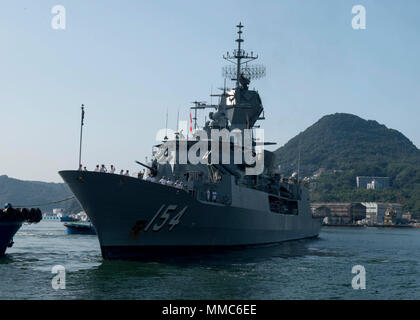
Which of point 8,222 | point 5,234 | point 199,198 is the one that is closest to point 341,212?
point 199,198

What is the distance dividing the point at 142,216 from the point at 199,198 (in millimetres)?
4212

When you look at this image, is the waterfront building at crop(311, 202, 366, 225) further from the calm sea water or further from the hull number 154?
the hull number 154

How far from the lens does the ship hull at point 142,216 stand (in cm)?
2097

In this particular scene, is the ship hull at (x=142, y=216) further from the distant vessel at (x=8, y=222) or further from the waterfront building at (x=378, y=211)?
the waterfront building at (x=378, y=211)

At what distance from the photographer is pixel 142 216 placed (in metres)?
21.6

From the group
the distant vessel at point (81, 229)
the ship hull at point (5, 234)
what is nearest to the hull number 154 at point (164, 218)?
the ship hull at point (5, 234)

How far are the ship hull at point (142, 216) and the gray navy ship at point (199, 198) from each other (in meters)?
0.04

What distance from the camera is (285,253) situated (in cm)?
3000

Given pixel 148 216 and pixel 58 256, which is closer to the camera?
pixel 148 216

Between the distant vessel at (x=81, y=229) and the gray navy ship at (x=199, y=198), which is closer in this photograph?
the gray navy ship at (x=199, y=198)

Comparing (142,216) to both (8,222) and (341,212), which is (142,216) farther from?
(341,212)
